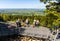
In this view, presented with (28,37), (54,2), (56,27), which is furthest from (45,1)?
(28,37)

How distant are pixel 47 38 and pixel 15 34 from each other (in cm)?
358

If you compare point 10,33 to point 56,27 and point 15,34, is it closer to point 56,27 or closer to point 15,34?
point 15,34

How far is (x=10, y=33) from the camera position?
2034 cm

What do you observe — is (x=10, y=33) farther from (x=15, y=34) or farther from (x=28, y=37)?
(x=28, y=37)

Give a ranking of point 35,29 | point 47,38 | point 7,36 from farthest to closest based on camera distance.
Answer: point 35,29
point 7,36
point 47,38

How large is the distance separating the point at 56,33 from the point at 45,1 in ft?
15.0

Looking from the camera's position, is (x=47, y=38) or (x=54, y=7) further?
(x=54, y=7)

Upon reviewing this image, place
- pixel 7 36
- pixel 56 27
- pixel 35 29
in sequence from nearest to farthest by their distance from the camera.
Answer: pixel 7 36 → pixel 35 29 → pixel 56 27

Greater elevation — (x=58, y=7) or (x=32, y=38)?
(x=58, y=7)

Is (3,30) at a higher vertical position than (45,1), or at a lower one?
lower

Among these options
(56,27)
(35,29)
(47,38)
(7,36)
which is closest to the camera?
(47,38)

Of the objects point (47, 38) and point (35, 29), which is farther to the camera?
point (35, 29)

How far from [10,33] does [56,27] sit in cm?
594

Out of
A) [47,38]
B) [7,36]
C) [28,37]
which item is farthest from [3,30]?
[47,38]
